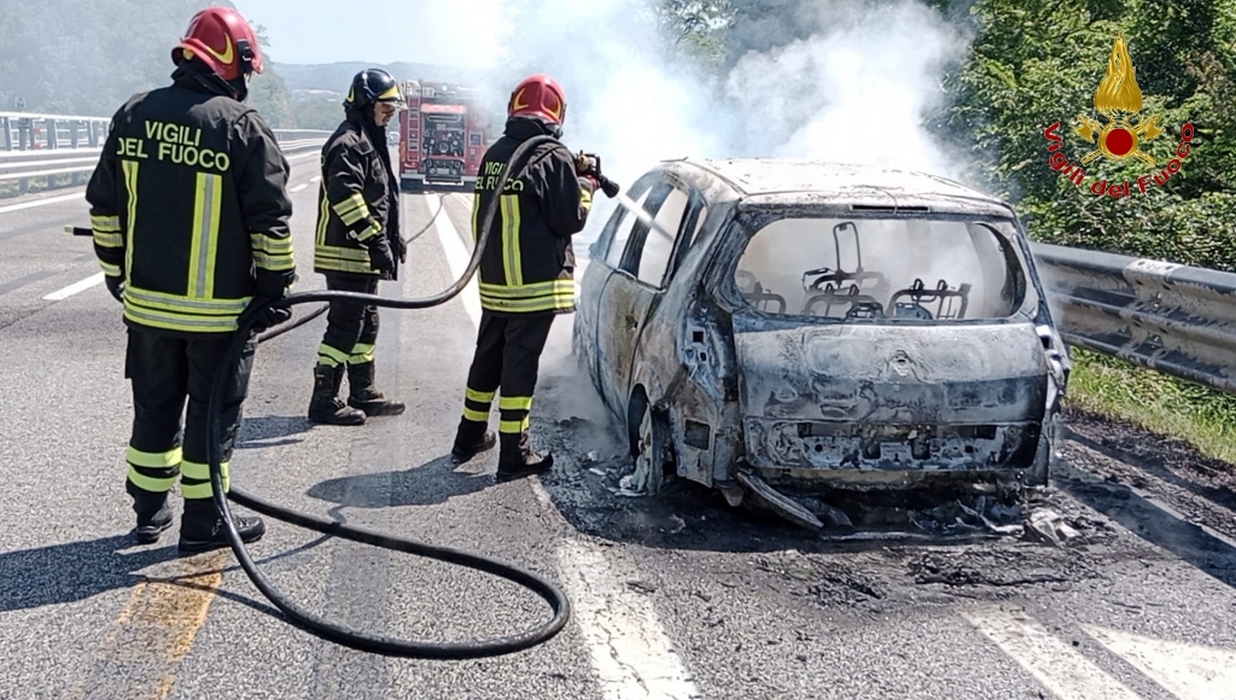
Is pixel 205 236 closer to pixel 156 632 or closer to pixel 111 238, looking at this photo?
pixel 111 238

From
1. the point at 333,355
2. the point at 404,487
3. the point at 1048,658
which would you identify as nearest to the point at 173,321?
the point at 404,487

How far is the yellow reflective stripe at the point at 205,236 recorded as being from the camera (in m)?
4.19

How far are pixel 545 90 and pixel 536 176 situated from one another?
49 centimetres

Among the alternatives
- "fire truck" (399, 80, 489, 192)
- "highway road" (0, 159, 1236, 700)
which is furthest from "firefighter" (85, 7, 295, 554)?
"fire truck" (399, 80, 489, 192)

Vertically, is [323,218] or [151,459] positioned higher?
[323,218]

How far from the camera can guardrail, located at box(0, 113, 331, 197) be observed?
20050mm

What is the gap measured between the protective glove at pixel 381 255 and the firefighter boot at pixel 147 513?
2.03m

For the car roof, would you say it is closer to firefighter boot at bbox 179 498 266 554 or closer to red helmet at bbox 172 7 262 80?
red helmet at bbox 172 7 262 80

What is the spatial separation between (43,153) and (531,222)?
62.0ft

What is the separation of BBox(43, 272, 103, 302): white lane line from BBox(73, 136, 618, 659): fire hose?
6.00 metres

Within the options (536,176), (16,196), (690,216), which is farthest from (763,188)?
(16,196)

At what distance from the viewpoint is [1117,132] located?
38.4 ft

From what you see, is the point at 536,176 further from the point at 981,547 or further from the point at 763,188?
the point at 981,547

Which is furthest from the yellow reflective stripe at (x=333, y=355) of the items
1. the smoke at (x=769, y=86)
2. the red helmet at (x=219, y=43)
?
the smoke at (x=769, y=86)
